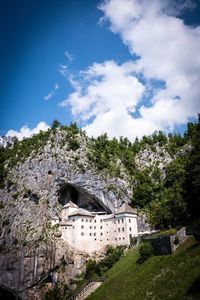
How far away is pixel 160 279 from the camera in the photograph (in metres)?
35.7

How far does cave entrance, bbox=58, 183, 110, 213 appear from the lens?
87938 mm

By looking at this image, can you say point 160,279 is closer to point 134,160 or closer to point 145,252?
point 145,252

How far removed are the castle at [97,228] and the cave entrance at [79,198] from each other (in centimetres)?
624

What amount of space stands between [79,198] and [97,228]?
13.4 metres

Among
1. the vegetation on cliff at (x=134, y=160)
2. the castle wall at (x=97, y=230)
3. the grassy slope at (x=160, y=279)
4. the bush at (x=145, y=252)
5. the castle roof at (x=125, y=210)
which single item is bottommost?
the grassy slope at (x=160, y=279)

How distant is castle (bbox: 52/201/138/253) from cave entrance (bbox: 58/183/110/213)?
20.5 feet

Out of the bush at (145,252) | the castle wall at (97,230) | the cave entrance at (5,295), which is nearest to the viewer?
the bush at (145,252)

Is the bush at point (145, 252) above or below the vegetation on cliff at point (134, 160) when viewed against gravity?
below

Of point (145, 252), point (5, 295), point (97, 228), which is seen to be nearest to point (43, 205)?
point (97, 228)

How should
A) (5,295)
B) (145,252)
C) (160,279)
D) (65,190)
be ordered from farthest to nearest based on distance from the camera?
1. (65,190)
2. (5,295)
3. (145,252)
4. (160,279)

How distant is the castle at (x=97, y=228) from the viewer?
252 ft

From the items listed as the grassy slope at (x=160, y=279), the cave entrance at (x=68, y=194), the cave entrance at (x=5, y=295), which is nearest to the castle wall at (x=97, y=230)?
the cave entrance at (x=68, y=194)

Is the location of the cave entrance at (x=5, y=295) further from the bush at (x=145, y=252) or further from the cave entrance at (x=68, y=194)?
the bush at (x=145, y=252)

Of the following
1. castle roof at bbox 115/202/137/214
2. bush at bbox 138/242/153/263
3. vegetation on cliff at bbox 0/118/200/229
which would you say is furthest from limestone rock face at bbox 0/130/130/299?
bush at bbox 138/242/153/263
